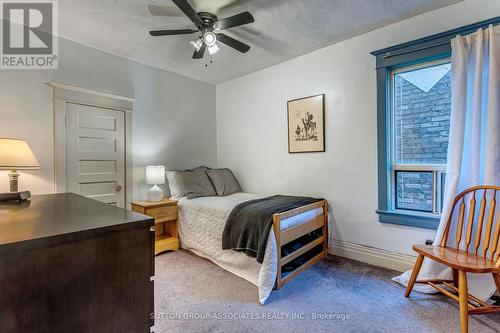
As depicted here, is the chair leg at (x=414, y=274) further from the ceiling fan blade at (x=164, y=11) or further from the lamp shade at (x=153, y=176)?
the ceiling fan blade at (x=164, y=11)

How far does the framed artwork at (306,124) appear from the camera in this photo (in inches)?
115

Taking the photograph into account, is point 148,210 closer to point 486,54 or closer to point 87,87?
point 87,87

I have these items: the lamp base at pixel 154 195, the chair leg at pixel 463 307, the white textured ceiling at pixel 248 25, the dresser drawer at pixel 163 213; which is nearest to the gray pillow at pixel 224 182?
the dresser drawer at pixel 163 213

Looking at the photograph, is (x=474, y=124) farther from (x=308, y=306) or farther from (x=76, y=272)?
(x=76, y=272)

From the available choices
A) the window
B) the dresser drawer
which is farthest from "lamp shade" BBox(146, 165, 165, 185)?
the window

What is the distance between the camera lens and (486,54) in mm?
1870

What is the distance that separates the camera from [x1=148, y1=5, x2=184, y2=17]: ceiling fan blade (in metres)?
2.10

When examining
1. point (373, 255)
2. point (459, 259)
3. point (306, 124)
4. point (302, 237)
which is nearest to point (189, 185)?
point (302, 237)

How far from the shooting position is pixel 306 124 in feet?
10.0

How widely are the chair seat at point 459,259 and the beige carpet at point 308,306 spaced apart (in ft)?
1.35

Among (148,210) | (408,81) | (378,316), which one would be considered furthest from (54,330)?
(408,81)

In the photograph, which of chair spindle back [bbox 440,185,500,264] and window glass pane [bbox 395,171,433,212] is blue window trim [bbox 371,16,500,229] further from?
chair spindle back [bbox 440,185,500,264]

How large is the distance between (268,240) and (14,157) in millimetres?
2085

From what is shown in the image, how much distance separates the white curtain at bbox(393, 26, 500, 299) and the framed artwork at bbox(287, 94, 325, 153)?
1229 millimetres
